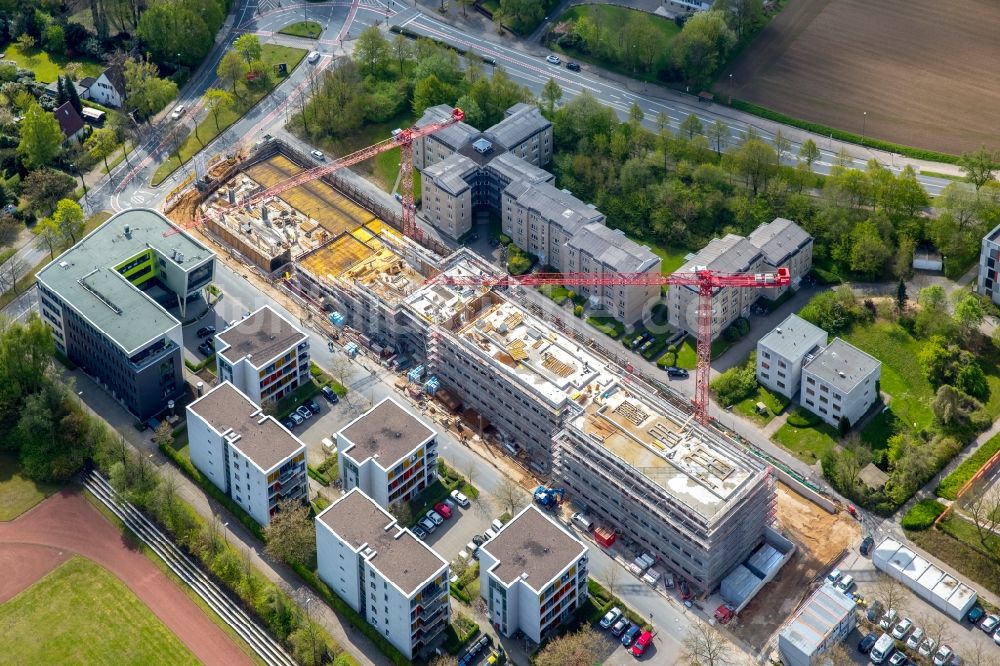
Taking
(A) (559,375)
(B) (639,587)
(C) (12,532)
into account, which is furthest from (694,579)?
(C) (12,532)

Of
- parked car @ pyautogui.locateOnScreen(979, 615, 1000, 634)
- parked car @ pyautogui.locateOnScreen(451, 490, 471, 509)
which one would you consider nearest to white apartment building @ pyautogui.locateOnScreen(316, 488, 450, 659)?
parked car @ pyautogui.locateOnScreen(451, 490, 471, 509)

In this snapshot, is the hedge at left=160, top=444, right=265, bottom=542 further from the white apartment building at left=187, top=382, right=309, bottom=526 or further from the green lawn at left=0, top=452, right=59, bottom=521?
the green lawn at left=0, top=452, right=59, bottom=521

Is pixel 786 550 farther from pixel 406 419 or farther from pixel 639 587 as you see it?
pixel 406 419

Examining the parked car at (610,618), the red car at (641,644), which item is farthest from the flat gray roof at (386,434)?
the red car at (641,644)

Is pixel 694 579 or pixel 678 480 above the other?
pixel 678 480

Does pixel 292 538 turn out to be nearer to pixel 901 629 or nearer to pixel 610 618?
pixel 610 618

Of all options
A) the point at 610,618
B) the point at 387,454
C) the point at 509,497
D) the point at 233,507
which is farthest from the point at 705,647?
the point at 233,507
